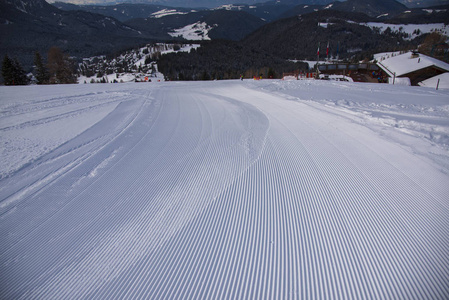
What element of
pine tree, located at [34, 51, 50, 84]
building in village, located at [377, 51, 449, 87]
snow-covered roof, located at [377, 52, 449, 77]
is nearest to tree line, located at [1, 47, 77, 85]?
pine tree, located at [34, 51, 50, 84]

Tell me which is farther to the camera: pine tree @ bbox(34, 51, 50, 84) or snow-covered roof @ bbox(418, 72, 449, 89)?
pine tree @ bbox(34, 51, 50, 84)

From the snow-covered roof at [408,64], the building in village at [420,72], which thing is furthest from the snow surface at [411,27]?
the building in village at [420,72]

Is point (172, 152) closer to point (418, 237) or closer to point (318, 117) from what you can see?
point (418, 237)

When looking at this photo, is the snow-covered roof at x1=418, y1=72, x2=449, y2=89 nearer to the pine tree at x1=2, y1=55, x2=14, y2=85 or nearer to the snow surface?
the pine tree at x1=2, y1=55, x2=14, y2=85

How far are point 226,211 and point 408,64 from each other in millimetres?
32837

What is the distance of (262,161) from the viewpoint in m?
4.63

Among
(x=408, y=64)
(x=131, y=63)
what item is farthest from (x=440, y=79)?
(x=131, y=63)

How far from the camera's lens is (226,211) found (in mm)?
3254

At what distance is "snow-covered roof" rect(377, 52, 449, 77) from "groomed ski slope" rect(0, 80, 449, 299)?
79.0ft

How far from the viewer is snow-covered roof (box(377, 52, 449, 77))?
23531 millimetres

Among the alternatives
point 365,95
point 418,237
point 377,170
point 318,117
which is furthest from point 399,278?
point 365,95

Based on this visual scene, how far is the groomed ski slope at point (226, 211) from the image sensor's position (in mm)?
2291

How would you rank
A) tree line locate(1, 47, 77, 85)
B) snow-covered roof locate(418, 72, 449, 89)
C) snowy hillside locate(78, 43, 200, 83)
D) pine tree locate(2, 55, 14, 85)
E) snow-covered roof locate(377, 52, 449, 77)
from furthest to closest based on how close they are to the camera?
snowy hillside locate(78, 43, 200, 83)
tree line locate(1, 47, 77, 85)
pine tree locate(2, 55, 14, 85)
snow-covered roof locate(377, 52, 449, 77)
snow-covered roof locate(418, 72, 449, 89)

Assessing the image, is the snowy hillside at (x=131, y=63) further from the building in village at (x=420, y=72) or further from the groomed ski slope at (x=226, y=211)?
the groomed ski slope at (x=226, y=211)
